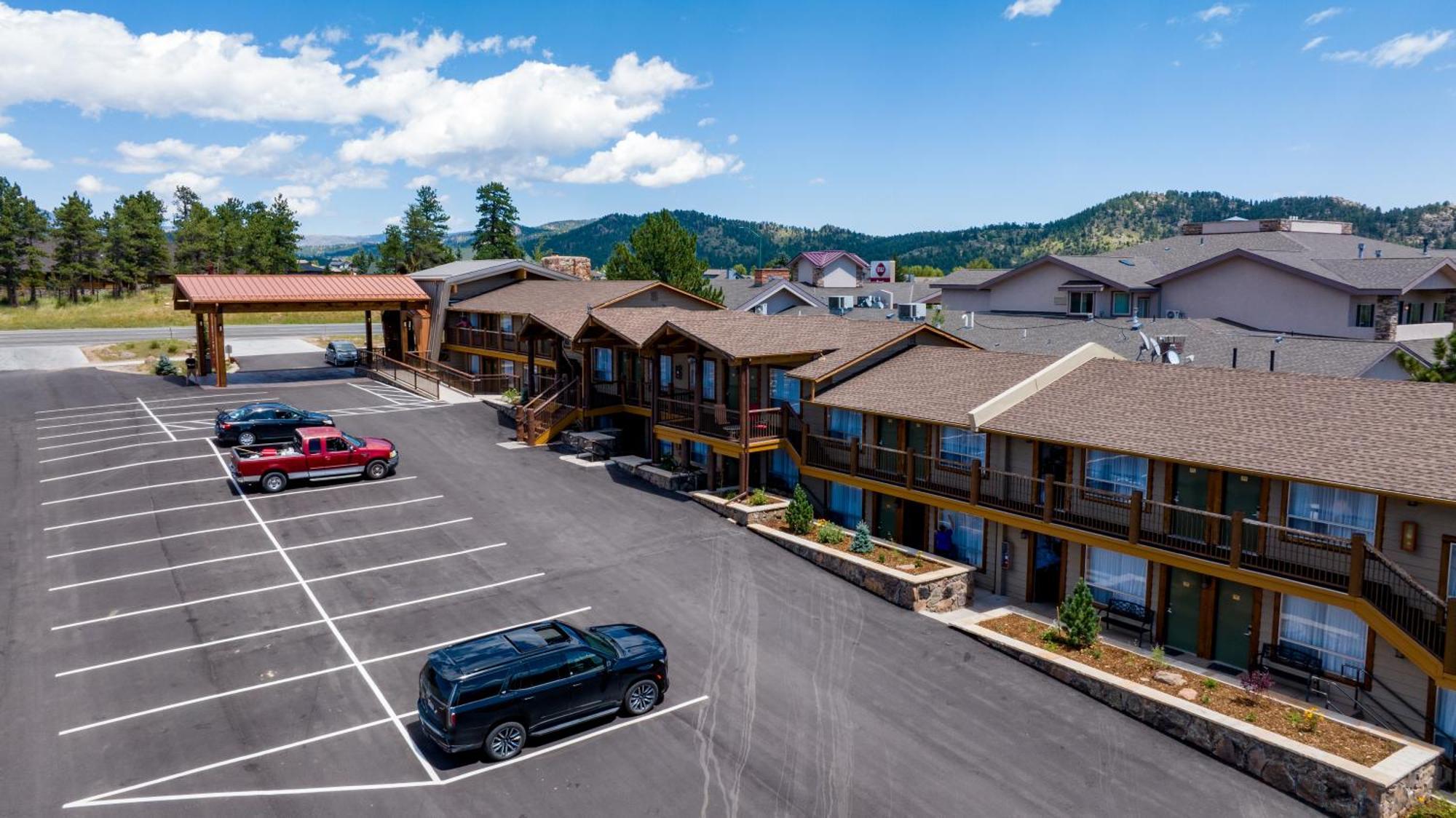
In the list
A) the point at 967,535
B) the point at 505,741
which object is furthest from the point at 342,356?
the point at 505,741

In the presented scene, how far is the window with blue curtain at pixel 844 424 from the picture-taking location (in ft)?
97.6

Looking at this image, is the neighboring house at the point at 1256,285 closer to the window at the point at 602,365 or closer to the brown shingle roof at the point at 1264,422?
the brown shingle roof at the point at 1264,422

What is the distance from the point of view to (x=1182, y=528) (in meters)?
21.9

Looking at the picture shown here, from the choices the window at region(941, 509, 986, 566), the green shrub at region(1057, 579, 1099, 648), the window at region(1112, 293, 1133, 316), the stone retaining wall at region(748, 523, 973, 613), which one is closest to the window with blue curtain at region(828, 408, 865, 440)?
the window at region(941, 509, 986, 566)

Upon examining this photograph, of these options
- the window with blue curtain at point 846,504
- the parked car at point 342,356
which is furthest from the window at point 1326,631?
the parked car at point 342,356

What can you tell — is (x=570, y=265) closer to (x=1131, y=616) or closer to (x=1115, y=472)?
(x=1115, y=472)

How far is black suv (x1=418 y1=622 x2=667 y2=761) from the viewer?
51.6 feet

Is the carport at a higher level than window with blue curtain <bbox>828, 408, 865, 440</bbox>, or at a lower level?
higher

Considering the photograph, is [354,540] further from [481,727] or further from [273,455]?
[481,727]

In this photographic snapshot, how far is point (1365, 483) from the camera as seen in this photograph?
17.7m

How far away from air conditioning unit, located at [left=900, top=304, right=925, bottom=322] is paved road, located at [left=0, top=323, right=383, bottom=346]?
42.2 m

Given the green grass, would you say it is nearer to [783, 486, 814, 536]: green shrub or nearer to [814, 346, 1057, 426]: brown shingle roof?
[814, 346, 1057, 426]: brown shingle roof

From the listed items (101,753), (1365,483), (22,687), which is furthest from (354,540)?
(1365,483)

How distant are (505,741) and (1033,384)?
17443 millimetres
